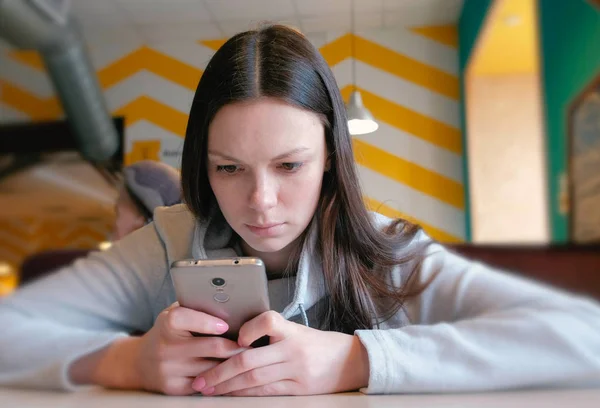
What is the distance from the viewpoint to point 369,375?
0.39 metres

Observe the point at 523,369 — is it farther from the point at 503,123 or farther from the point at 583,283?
the point at 503,123

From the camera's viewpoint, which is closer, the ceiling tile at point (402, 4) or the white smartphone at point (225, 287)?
the white smartphone at point (225, 287)

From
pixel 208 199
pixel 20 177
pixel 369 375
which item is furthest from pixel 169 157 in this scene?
pixel 369 375

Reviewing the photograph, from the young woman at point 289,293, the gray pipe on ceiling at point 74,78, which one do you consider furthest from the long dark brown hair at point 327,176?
the gray pipe on ceiling at point 74,78

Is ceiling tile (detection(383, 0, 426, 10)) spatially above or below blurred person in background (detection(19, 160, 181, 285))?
above

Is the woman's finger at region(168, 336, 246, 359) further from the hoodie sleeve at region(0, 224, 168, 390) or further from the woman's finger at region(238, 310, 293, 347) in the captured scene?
the hoodie sleeve at region(0, 224, 168, 390)

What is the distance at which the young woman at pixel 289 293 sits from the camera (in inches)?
15.0

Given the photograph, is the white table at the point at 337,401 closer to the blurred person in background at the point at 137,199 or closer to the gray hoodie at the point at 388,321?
the gray hoodie at the point at 388,321

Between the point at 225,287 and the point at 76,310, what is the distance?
0.75ft

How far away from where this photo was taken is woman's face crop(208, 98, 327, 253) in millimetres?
→ 385

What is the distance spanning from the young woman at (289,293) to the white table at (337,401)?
0.03ft

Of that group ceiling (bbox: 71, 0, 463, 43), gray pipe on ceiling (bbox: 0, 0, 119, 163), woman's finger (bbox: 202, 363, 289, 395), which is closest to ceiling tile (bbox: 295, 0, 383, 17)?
ceiling (bbox: 71, 0, 463, 43)

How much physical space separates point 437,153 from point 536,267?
0.45ft

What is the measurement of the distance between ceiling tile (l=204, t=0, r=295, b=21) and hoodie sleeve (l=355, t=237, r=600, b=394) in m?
0.31
